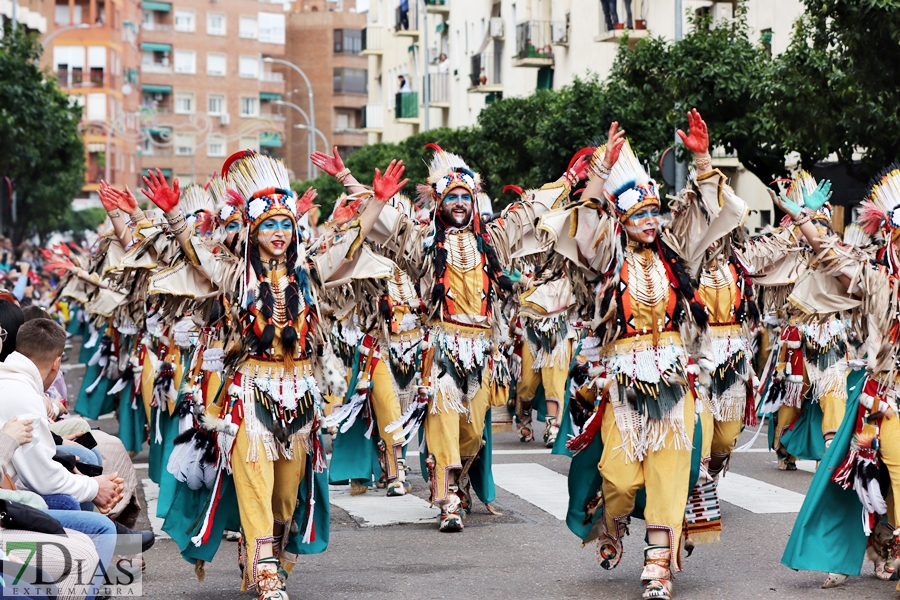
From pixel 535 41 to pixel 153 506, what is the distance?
32.9 metres

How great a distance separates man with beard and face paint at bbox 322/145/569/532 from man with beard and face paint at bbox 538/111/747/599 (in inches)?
67.7

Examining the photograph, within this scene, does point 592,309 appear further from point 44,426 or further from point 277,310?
point 44,426

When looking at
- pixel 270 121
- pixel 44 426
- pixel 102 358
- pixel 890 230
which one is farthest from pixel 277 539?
pixel 270 121

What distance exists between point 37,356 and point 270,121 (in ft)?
341

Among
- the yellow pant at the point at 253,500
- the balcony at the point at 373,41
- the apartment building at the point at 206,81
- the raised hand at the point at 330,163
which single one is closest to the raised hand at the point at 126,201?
the raised hand at the point at 330,163

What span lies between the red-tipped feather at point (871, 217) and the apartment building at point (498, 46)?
16477 mm

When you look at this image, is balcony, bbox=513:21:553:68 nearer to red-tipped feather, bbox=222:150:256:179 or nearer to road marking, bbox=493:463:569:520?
road marking, bbox=493:463:569:520

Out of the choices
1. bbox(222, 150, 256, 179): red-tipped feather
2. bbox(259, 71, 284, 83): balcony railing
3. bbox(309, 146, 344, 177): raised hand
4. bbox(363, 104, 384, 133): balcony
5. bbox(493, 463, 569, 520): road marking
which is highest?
bbox(259, 71, 284, 83): balcony railing

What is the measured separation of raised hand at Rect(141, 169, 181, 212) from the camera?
7863mm

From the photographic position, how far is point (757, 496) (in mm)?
10211

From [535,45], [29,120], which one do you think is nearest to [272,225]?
[29,120]

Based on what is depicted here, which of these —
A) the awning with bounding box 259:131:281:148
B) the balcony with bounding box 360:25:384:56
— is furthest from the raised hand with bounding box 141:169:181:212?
the awning with bounding box 259:131:281:148

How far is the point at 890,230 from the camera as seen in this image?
739cm

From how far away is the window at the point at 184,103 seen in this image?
108 m
